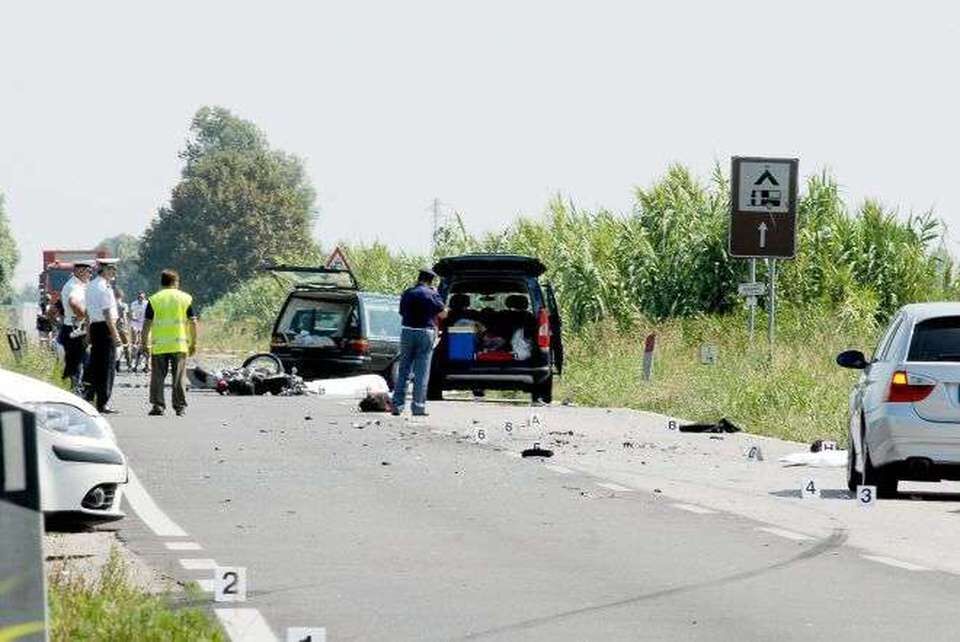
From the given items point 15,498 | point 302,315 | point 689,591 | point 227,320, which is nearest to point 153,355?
point 302,315

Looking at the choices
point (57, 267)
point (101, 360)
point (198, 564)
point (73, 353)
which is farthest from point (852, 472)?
point (57, 267)

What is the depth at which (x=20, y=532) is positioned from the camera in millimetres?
5324

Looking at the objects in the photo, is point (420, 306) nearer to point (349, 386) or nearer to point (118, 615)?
point (349, 386)

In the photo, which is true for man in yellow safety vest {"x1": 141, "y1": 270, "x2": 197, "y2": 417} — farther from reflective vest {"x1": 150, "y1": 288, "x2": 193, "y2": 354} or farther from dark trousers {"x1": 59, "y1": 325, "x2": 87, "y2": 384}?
dark trousers {"x1": 59, "y1": 325, "x2": 87, "y2": 384}

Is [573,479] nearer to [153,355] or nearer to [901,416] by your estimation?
[901,416]

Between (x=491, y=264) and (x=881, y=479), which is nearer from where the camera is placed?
(x=881, y=479)

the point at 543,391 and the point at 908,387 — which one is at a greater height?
the point at 908,387

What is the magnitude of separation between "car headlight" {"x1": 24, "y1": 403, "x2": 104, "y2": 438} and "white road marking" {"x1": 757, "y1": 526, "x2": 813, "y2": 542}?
408cm

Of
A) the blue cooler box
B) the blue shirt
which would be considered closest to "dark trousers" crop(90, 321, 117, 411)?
the blue shirt

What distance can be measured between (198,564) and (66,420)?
1.29 metres

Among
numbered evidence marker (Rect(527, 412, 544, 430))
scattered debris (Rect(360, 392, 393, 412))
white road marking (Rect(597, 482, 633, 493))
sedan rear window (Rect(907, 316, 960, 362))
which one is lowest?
white road marking (Rect(597, 482, 633, 493))

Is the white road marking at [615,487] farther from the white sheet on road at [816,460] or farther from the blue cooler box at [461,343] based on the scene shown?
the blue cooler box at [461,343]

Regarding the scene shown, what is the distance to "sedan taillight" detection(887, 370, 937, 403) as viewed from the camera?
17766 mm

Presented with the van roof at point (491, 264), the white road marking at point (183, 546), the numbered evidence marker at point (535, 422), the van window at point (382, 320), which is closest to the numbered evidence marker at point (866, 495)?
the white road marking at point (183, 546)
